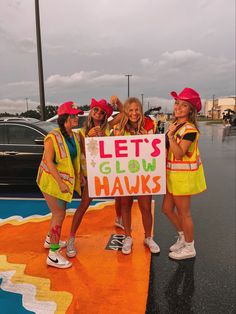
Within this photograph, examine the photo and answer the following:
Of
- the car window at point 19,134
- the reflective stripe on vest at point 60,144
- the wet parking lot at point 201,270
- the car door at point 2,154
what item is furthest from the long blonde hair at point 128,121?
the car door at point 2,154

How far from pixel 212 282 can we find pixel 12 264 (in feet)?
6.98

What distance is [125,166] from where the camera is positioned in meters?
3.07

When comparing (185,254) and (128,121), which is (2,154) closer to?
(128,121)

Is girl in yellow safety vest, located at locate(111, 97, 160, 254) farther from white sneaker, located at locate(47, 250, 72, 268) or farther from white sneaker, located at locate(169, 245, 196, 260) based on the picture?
white sneaker, located at locate(47, 250, 72, 268)

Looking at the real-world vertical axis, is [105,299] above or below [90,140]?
below

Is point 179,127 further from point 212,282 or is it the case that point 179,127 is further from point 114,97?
point 212,282

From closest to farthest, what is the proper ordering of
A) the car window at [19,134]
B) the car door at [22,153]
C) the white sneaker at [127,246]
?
the white sneaker at [127,246] → the car door at [22,153] → the car window at [19,134]

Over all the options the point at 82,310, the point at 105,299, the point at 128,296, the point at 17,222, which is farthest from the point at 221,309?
the point at 17,222

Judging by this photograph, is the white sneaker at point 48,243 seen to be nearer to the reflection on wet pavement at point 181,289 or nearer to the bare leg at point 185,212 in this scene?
the reflection on wet pavement at point 181,289

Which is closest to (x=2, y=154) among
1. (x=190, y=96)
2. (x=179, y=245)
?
(x=179, y=245)

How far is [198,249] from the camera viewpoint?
3578mm

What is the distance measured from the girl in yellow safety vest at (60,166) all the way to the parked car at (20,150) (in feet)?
9.48

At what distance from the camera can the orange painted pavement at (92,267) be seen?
254 cm

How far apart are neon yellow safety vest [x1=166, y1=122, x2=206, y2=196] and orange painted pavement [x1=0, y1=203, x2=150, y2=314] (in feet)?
3.05
